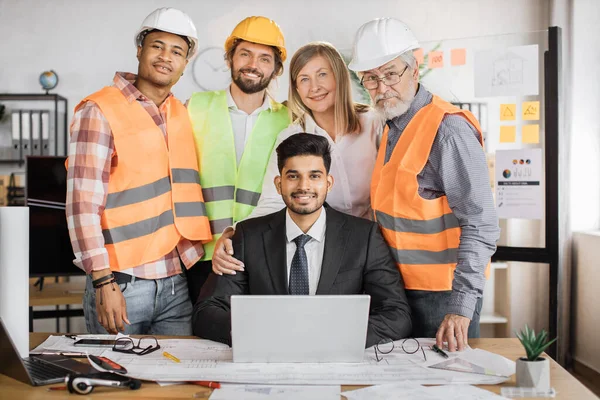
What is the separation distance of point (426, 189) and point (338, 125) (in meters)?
0.67

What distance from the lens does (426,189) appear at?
2.26 m

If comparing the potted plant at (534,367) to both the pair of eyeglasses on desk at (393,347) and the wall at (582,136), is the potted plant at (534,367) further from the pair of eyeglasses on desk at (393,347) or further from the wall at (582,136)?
the wall at (582,136)

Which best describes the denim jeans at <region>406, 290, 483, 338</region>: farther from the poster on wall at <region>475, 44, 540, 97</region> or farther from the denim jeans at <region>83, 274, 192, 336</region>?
the poster on wall at <region>475, 44, 540, 97</region>

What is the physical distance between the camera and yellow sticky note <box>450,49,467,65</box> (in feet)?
11.4

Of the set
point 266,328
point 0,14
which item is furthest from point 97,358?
point 0,14

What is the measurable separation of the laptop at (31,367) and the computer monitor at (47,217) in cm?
181

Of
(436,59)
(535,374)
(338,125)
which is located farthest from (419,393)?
(436,59)

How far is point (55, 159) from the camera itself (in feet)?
11.0

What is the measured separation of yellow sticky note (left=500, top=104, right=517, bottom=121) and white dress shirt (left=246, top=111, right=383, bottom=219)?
1.00m

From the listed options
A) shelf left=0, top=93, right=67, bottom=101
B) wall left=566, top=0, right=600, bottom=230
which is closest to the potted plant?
wall left=566, top=0, right=600, bottom=230

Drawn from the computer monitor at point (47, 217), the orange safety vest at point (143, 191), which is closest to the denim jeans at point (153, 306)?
the orange safety vest at point (143, 191)

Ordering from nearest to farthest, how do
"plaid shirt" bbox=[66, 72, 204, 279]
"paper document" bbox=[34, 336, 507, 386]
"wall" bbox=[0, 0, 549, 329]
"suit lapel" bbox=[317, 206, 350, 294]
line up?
"paper document" bbox=[34, 336, 507, 386] < "suit lapel" bbox=[317, 206, 350, 294] < "plaid shirt" bbox=[66, 72, 204, 279] < "wall" bbox=[0, 0, 549, 329]

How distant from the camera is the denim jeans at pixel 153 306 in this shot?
94.3 inches

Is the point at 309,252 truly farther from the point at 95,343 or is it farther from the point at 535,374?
the point at 535,374
